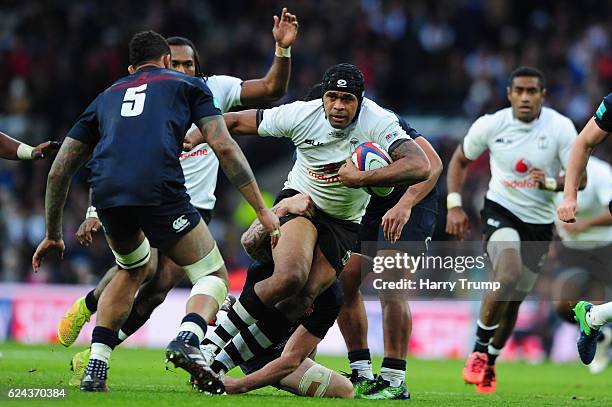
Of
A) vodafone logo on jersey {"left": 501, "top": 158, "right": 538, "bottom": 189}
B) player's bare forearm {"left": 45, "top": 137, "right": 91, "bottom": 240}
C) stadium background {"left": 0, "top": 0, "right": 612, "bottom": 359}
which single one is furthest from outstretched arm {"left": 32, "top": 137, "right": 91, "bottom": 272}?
stadium background {"left": 0, "top": 0, "right": 612, "bottom": 359}

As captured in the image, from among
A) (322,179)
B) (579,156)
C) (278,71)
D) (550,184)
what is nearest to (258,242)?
(322,179)

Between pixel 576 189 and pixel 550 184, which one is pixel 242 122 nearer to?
pixel 576 189

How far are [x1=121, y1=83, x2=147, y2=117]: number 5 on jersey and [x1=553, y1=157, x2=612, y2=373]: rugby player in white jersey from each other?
5.89 metres

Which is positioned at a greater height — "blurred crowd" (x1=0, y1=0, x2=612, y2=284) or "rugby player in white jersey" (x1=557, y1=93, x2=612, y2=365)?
"blurred crowd" (x1=0, y1=0, x2=612, y2=284)

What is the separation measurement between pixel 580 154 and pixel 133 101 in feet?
11.0

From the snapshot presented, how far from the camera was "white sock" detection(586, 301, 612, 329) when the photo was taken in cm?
802

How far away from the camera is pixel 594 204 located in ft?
41.5

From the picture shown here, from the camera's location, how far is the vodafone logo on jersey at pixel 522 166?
35.4ft

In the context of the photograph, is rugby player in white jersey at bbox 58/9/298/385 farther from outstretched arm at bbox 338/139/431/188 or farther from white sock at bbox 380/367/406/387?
white sock at bbox 380/367/406/387

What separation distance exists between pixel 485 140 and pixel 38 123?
450 inches

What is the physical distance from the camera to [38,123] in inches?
797

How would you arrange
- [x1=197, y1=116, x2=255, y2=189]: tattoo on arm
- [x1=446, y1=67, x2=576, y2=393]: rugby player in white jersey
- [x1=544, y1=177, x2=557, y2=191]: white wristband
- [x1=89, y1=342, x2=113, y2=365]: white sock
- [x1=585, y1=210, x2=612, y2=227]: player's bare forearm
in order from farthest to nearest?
[x1=585, y1=210, x2=612, y2=227]: player's bare forearm, [x1=446, y1=67, x2=576, y2=393]: rugby player in white jersey, [x1=544, y1=177, x2=557, y2=191]: white wristband, [x1=89, y1=342, x2=113, y2=365]: white sock, [x1=197, y1=116, x2=255, y2=189]: tattoo on arm

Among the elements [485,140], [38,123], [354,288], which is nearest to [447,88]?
[38,123]

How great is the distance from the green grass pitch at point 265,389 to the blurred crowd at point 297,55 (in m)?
4.96
